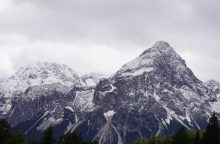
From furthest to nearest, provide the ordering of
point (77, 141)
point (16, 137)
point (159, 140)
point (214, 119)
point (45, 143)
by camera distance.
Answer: point (159, 140)
point (77, 141)
point (45, 143)
point (214, 119)
point (16, 137)

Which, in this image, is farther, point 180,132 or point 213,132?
point 180,132

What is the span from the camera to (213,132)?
8225 centimetres

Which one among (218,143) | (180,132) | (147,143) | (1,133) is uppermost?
(147,143)

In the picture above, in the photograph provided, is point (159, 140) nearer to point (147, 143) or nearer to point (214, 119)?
point (147, 143)

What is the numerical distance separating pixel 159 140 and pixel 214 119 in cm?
11061

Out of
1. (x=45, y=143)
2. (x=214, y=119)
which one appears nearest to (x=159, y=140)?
(x=45, y=143)

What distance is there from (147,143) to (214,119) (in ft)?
366

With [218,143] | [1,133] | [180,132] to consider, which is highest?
[180,132]

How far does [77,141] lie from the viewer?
121625mm

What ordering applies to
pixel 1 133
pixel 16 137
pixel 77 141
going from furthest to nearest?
pixel 77 141 < pixel 16 137 < pixel 1 133

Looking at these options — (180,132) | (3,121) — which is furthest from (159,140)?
(3,121)

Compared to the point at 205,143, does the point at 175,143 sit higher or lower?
higher

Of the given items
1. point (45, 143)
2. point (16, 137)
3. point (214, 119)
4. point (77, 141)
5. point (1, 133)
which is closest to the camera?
point (1, 133)

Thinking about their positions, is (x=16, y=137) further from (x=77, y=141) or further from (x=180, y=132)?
(x=180, y=132)
